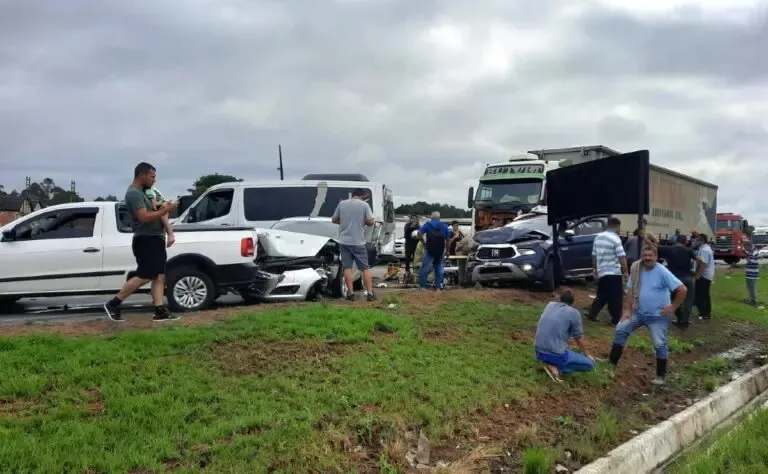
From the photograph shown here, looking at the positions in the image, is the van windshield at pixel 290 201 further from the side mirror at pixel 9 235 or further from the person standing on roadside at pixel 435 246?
the side mirror at pixel 9 235

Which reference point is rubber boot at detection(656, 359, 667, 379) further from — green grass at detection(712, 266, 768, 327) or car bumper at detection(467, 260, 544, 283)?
green grass at detection(712, 266, 768, 327)

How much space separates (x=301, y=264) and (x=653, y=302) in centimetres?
525

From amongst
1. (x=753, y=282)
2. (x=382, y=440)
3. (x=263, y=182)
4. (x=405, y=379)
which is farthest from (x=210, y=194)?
(x=753, y=282)

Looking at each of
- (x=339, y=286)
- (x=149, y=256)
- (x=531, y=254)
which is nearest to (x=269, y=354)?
(x=149, y=256)

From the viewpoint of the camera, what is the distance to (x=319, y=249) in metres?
10.9

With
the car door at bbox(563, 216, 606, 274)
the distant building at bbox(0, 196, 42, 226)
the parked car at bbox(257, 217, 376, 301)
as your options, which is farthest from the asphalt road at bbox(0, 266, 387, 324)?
Answer: the distant building at bbox(0, 196, 42, 226)

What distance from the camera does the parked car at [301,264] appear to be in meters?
10.3

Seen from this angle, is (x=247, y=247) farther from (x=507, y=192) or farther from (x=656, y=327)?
(x=507, y=192)

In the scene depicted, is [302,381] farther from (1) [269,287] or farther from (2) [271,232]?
(2) [271,232]

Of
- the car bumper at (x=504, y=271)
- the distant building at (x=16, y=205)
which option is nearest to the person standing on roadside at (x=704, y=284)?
the car bumper at (x=504, y=271)

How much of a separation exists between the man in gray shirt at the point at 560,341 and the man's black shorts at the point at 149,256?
419 centimetres

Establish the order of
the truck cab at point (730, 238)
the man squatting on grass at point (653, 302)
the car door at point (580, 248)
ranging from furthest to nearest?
the truck cab at point (730, 238), the car door at point (580, 248), the man squatting on grass at point (653, 302)

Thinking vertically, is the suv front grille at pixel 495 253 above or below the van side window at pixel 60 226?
below

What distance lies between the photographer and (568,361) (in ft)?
23.3
